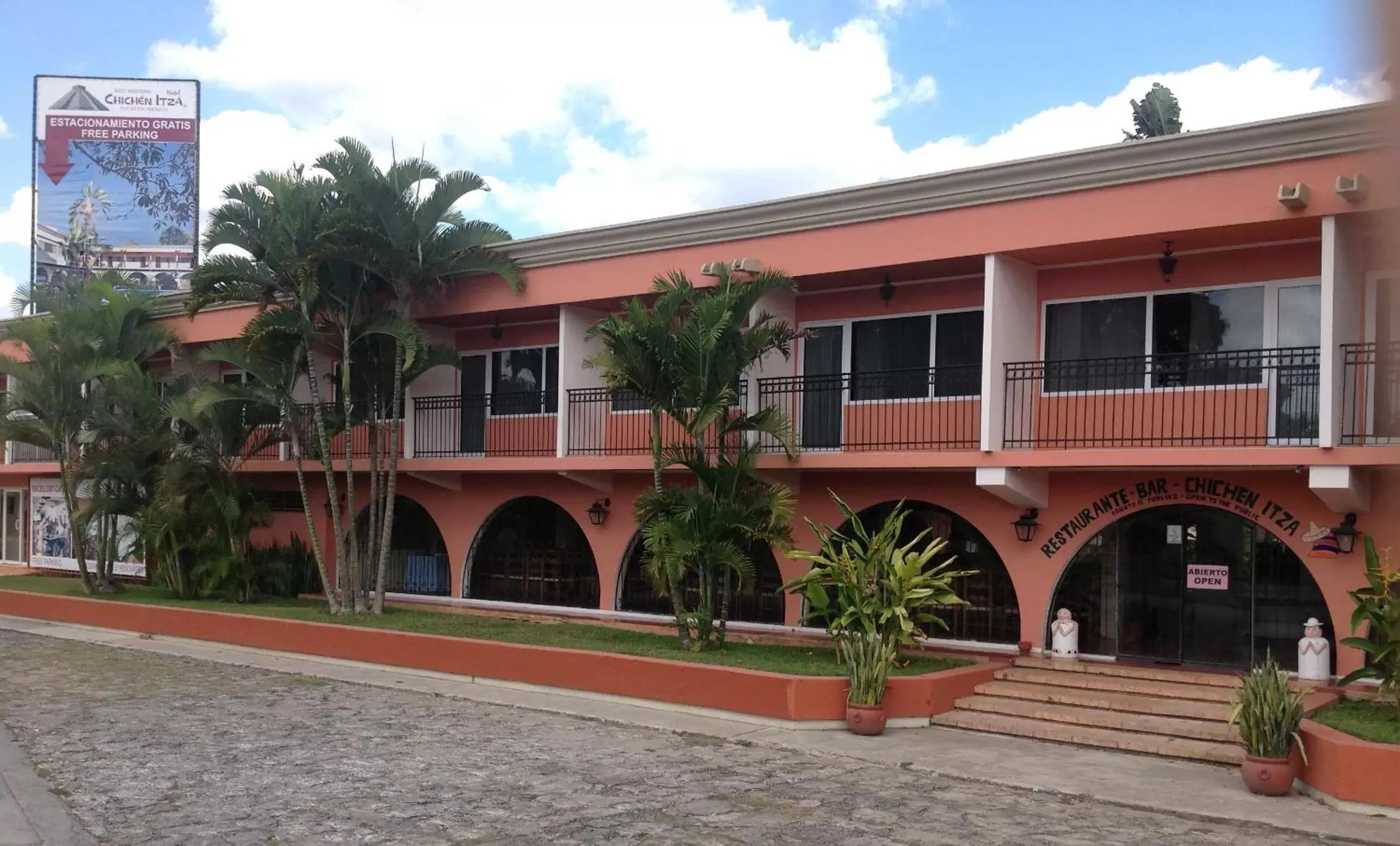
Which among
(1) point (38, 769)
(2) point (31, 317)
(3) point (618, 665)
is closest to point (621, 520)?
(3) point (618, 665)

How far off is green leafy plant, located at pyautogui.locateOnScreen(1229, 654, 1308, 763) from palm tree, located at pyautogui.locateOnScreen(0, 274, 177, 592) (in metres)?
20.0

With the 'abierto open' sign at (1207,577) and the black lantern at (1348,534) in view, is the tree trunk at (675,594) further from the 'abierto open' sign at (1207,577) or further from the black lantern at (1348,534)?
the black lantern at (1348,534)

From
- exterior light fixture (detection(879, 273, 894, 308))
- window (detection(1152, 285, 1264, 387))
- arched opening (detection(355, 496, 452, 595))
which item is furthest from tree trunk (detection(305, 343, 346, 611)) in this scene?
window (detection(1152, 285, 1264, 387))

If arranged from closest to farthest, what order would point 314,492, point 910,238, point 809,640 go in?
point 910,238 → point 809,640 → point 314,492

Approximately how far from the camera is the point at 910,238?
1525cm

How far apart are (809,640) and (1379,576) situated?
7791 mm

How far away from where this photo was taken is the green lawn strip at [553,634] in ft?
45.9

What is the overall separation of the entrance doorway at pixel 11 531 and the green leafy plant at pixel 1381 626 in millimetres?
32238

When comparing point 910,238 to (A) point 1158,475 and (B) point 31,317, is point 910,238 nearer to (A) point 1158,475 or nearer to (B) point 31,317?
(A) point 1158,475

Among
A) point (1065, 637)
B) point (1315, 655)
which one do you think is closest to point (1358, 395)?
point (1315, 655)

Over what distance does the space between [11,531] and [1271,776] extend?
3315 cm

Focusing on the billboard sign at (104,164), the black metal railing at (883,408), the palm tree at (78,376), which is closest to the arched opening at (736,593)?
the black metal railing at (883,408)

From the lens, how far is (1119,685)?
516 inches

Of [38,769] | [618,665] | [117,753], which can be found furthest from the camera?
[618,665]
